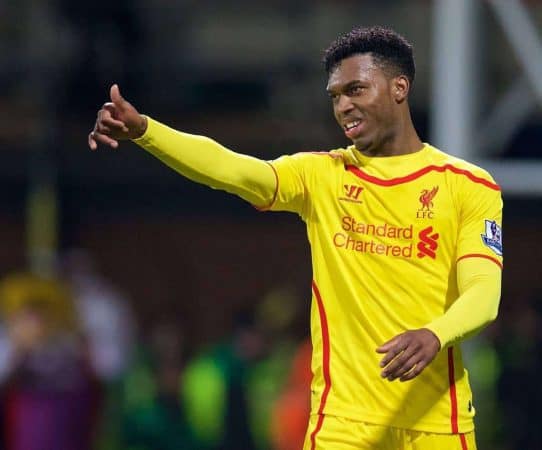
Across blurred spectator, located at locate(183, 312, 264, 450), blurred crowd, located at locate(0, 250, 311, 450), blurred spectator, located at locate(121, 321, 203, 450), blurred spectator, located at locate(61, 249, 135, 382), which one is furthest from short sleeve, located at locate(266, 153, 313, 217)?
blurred spectator, located at locate(61, 249, 135, 382)

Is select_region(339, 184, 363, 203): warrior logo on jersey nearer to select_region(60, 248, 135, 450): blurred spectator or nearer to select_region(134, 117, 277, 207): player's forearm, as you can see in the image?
select_region(134, 117, 277, 207): player's forearm

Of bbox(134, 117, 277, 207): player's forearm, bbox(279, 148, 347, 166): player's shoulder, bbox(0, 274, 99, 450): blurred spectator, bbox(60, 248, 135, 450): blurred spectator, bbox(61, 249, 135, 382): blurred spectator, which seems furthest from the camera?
bbox(61, 249, 135, 382): blurred spectator

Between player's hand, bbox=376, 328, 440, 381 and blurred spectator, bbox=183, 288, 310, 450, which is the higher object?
player's hand, bbox=376, 328, 440, 381

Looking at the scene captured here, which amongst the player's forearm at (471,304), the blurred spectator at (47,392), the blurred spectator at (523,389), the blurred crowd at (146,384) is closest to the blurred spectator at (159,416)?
the blurred crowd at (146,384)

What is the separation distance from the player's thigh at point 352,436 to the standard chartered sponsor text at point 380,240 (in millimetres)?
581

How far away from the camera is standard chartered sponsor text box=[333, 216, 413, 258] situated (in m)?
5.64

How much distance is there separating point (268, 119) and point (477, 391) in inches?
270

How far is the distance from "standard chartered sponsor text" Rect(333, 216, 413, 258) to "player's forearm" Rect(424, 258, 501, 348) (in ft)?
0.68

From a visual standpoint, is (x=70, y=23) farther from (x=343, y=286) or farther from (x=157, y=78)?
(x=343, y=286)

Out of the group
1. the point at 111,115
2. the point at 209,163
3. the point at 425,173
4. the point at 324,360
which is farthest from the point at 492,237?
the point at 111,115

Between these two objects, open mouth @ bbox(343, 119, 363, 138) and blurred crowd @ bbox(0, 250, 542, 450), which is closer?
open mouth @ bbox(343, 119, 363, 138)

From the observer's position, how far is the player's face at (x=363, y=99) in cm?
561

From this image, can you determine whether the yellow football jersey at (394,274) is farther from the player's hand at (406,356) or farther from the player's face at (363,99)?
the player's hand at (406,356)

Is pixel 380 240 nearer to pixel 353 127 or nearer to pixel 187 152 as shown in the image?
pixel 353 127
